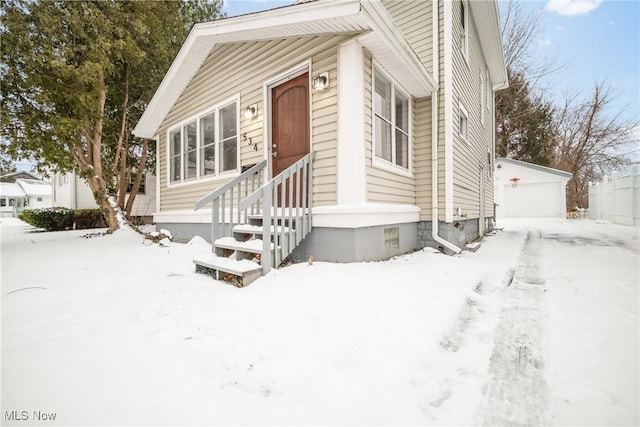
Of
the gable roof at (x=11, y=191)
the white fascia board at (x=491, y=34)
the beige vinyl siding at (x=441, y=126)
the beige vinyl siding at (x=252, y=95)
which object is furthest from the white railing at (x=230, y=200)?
the gable roof at (x=11, y=191)

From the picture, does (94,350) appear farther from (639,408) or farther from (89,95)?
(89,95)

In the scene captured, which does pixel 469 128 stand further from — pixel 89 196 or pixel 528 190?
pixel 89 196

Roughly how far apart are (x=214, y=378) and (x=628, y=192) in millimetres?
13516

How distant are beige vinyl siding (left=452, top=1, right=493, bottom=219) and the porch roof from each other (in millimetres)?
1244

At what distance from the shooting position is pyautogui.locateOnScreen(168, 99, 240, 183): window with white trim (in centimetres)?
570

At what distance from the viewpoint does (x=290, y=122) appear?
4562 mm

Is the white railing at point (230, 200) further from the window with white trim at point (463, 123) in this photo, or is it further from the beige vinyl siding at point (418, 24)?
the window with white trim at point (463, 123)

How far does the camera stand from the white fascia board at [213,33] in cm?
323

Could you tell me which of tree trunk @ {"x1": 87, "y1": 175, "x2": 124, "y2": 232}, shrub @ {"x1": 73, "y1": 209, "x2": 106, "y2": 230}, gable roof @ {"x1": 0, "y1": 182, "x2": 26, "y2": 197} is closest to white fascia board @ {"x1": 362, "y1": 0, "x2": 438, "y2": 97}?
tree trunk @ {"x1": 87, "y1": 175, "x2": 124, "y2": 232}

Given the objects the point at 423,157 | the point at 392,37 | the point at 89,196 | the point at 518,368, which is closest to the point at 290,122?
the point at 392,37

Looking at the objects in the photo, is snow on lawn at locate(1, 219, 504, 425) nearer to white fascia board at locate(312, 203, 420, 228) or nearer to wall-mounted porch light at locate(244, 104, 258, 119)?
white fascia board at locate(312, 203, 420, 228)

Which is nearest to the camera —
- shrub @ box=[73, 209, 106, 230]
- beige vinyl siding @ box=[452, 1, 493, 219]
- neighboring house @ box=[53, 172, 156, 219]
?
beige vinyl siding @ box=[452, 1, 493, 219]

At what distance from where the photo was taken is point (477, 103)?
777 cm

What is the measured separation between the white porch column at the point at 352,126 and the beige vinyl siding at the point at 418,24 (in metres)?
2.24
